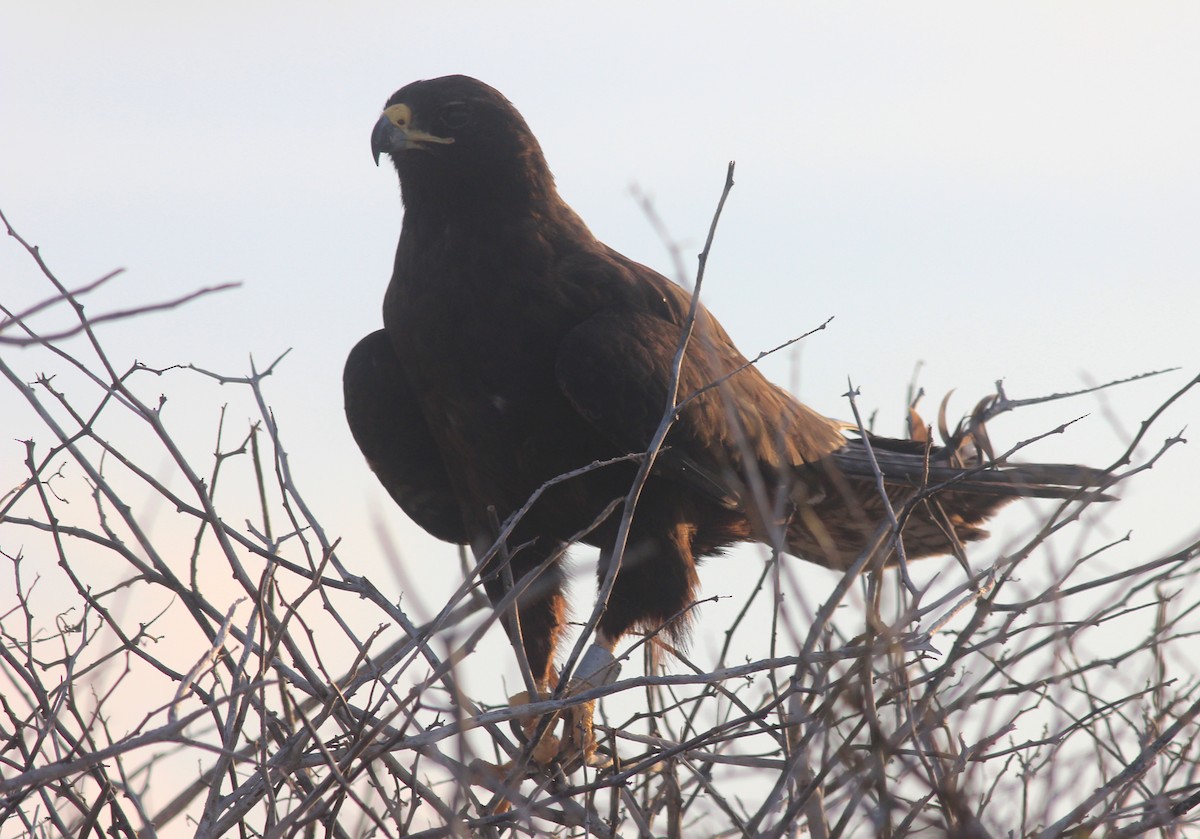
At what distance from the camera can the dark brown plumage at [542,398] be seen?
4559mm

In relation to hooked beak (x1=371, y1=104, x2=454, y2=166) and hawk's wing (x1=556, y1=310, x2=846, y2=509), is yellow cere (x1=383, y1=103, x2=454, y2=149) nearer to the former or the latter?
hooked beak (x1=371, y1=104, x2=454, y2=166)

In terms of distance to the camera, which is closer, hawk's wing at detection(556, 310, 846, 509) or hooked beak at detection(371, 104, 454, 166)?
hawk's wing at detection(556, 310, 846, 509)

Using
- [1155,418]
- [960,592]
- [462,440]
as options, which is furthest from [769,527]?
[462,440]

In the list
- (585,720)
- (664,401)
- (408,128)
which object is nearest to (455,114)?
(408,128)

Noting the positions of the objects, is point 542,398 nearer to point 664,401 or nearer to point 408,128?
point 664,401

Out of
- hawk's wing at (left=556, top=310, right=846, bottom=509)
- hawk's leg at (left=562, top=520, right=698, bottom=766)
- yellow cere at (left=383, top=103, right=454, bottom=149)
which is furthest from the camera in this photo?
yellow cere at (left=383, top=103, right=454, bottom=149)

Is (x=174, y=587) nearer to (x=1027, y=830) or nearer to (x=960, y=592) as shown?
(x=960, y=592)

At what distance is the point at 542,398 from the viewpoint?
4.57 metres

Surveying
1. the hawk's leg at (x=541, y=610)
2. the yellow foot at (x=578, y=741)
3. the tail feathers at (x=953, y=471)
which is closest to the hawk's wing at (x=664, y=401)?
the tail feathers at (x=953, y=471)

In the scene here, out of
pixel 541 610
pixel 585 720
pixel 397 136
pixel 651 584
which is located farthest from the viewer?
pixel 541 610

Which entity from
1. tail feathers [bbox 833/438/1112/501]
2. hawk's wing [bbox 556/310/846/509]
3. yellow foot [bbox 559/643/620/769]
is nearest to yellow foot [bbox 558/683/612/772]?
yellow foot [bbox 559/643/620/769]

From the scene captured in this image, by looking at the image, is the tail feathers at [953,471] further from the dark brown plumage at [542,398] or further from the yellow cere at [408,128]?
the yellow cere at [408,128]

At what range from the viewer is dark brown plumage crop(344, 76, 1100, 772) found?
4559 millimetres

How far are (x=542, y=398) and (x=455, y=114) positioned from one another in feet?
3.72
